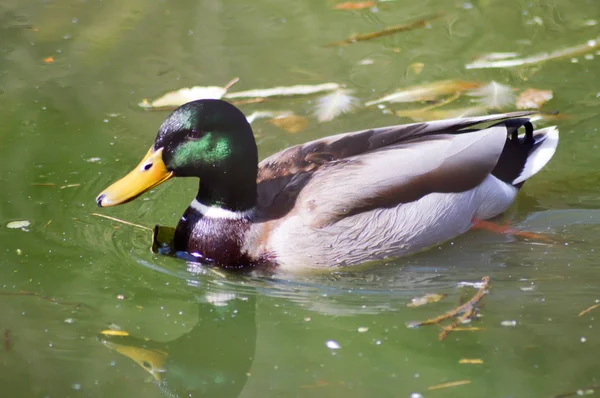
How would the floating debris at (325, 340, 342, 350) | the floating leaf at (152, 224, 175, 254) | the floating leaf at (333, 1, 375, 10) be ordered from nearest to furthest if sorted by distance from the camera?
the floating debris at (325, 340, 342, 350) < the floating leaf at (152, 224, 175, 254) < the floating leaf at (333, 1, 375, 10)

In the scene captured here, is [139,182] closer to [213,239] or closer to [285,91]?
[213,239]

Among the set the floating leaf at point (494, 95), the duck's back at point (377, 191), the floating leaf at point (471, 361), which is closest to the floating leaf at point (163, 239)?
the duck's back at point (377, 191)

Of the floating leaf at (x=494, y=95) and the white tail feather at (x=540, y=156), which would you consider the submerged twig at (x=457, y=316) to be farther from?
the floating leaf at (x=494, y=95)

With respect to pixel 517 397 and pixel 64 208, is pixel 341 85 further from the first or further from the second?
pixel 517 397

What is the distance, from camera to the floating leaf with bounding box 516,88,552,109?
7113mm

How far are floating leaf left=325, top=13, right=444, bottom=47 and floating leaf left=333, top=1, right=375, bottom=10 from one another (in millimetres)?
506

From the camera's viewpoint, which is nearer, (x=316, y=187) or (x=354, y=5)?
(x=316, y=187)

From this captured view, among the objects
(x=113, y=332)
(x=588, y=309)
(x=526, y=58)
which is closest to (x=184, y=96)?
(x=526, y=58)

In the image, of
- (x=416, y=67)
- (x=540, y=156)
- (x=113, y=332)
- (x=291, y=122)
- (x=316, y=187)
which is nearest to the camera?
(x=113, y=332)

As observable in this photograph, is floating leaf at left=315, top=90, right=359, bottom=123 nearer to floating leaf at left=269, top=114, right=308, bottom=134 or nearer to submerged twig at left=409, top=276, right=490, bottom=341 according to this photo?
floating leaf at left=269, top=114, right=308, bottom=134

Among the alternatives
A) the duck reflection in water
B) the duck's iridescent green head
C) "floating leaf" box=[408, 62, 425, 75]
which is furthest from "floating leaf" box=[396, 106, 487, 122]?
the duck reflection in water

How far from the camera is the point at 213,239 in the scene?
18.0 ft

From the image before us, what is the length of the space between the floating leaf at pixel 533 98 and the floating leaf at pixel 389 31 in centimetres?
152

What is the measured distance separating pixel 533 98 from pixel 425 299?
9.14 ft
